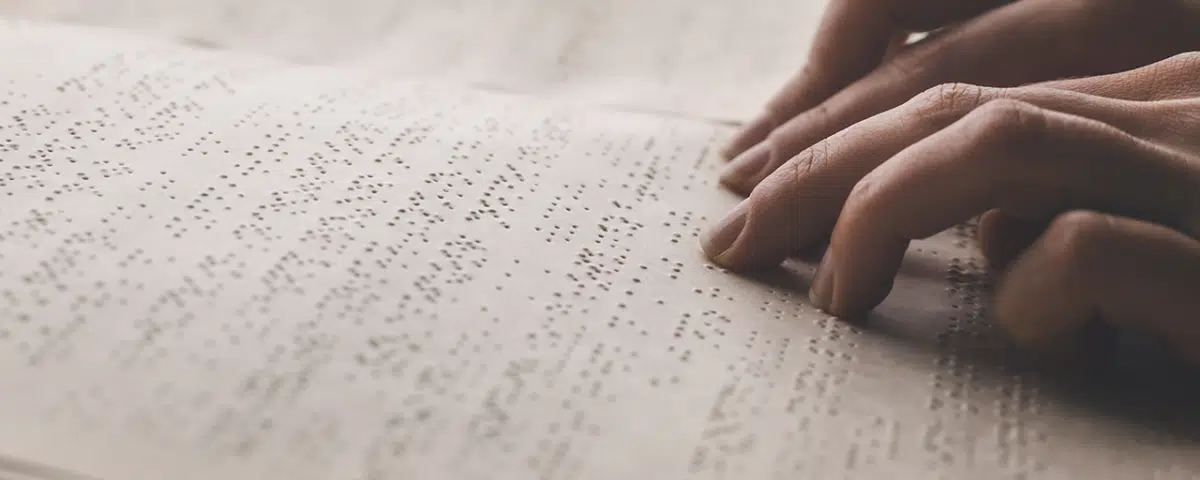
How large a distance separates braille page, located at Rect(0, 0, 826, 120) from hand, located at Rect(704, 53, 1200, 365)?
0.69ft

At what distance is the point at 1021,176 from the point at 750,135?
22cm

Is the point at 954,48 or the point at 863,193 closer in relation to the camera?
the point at 863,193

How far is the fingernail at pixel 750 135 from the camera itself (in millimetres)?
588

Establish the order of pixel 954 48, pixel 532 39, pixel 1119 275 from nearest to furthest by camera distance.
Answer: pixel 1119 275
pixel 954 48
pixel 532 39

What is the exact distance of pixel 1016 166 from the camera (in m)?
0.39

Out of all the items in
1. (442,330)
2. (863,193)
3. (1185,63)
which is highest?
(1185,63)

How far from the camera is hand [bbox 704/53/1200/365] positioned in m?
0.38

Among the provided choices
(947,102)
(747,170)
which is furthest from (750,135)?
(947,102)

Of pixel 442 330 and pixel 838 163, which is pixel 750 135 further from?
pixel 442 330

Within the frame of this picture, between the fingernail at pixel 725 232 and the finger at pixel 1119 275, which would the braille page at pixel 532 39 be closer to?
the fingernail at pixel 725 232

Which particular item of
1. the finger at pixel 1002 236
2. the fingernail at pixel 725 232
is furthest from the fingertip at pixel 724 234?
the finger at pixel 1002 236

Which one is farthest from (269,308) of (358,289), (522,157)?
(522,157)

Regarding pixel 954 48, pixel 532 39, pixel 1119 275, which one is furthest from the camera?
pixel 532 39

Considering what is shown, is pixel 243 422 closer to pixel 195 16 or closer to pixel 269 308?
pixel 269 308
